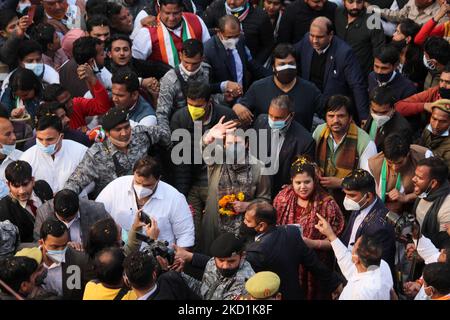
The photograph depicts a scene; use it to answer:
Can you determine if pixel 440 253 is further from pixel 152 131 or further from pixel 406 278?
pixel 152 131

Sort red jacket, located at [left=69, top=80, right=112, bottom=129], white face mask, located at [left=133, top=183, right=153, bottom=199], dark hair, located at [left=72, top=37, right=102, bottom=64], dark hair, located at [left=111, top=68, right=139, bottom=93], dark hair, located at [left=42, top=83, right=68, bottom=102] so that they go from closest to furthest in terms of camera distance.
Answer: white face mask, located at [left=133, top=183, right=153, bottom=199]
dark hair, located at [left=111, top=68, right=139, bottom=93]
dark hair, located at [left=42, top=83, right=68, bottom=102]
red jacket, located at [left=69, top=80, right=112, bottom=129]
dark hair, located at [left=72, top=37, right=102, bottom=64]

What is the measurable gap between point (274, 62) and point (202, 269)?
2521 mm

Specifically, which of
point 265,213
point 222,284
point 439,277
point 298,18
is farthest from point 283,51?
point 439,277

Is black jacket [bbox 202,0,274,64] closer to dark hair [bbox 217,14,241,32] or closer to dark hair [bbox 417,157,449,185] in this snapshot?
dark hair [bbox 217,14,241,32]

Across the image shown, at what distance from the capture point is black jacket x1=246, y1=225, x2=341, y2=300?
312 inches

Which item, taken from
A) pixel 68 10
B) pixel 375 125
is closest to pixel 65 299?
pixel 375 125

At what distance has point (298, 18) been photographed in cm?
1148

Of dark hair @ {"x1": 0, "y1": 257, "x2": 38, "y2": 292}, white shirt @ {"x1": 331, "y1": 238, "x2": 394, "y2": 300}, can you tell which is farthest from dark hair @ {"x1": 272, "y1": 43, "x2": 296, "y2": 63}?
dark hair @ {"x1": 0, "y1": 257, "x2": 38, "y2": 292}

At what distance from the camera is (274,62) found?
10.1 metres

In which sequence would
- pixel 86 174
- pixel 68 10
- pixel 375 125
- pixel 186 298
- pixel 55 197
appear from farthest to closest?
pixel 68 10 < pixel 375 125 < pixel 86 174 < pixel 55 197 < pixel 186 298

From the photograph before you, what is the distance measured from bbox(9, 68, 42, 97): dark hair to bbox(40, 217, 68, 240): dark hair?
7.24 feet

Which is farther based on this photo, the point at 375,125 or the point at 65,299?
the point at 375,125

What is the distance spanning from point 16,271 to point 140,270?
2.89 ft

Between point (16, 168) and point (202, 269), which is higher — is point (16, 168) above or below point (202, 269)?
above
